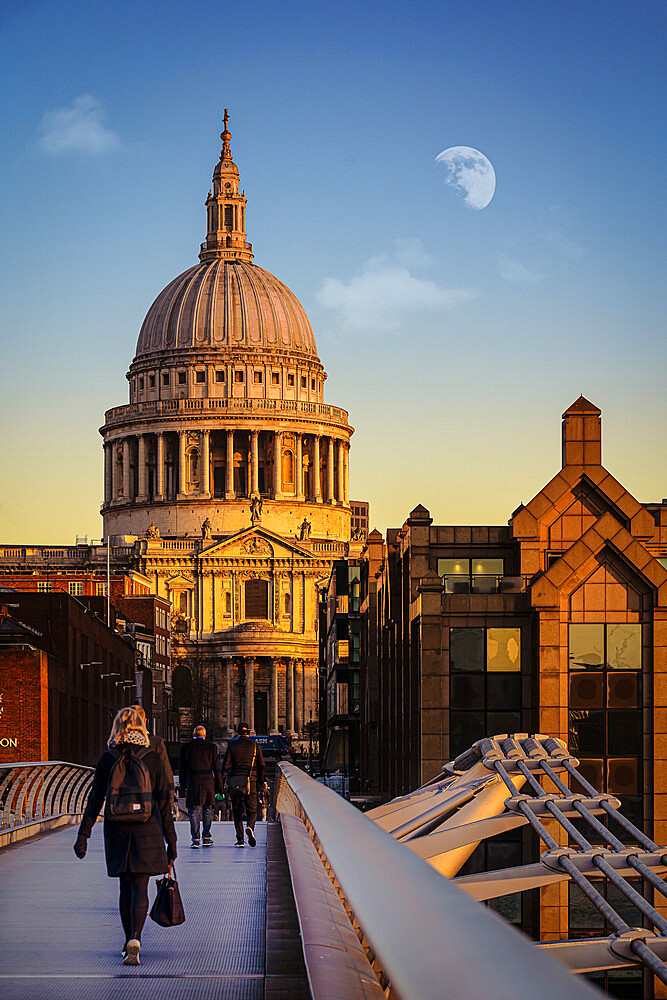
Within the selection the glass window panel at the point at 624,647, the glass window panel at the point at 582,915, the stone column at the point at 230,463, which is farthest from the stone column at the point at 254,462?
the glass window panel at the point at 582,915

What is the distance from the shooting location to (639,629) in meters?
38.2

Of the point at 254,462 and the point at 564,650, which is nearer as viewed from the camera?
the point at 564,650

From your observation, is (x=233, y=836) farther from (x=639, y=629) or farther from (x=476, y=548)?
(x=476, y=548)

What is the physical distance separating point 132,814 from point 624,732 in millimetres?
27959

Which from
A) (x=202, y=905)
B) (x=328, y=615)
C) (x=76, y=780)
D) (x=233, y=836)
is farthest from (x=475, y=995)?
(x=328, y=615)

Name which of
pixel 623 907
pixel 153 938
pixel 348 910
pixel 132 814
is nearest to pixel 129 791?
pixel 132 814

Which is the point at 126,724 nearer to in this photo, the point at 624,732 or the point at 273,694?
the point at 624,732

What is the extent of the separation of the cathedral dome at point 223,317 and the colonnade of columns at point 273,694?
4398 centimetres

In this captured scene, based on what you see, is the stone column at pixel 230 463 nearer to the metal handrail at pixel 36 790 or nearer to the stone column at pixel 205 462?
the stone column at pixel 205 462

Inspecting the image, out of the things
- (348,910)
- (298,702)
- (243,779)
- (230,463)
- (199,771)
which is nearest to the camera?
(348,910)

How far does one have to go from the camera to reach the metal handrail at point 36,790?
2102 centimetres

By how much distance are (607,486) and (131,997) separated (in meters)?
34.9

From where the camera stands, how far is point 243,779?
69.9 ft

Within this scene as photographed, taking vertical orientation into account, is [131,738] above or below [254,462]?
below
